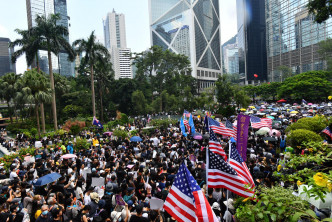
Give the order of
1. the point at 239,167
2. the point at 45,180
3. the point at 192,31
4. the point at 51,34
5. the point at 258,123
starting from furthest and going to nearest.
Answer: the point at 192,31, the point at 51,34, the point at 258,123, the point at 45,180, the point at 239,167

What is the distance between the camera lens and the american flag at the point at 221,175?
499cm

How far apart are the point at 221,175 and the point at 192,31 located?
88.7 metres

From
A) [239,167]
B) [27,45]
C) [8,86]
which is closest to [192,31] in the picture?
[27,45]

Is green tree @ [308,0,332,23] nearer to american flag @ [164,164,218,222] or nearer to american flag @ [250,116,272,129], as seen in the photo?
american flag @ [250,116,272,129]

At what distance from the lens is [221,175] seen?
5164 mm

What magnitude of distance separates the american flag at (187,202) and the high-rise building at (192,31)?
274 ft

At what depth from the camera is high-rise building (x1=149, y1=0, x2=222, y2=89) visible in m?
88.7

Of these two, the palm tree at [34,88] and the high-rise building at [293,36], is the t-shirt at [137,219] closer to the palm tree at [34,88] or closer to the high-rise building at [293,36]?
the palm tree at [34,88]

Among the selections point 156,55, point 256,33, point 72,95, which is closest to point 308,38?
point 256,33

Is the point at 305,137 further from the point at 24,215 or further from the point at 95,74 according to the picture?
the point at 95,74

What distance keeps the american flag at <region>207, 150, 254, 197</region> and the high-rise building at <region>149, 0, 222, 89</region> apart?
3246 inches

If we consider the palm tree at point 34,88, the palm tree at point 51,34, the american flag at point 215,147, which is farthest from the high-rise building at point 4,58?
the american flag at point 215,147

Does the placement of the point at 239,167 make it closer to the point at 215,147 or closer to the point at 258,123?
the point at 215,147

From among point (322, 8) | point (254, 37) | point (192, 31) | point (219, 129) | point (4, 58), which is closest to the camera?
point (219, 129)
